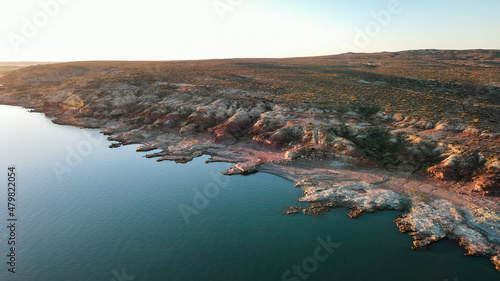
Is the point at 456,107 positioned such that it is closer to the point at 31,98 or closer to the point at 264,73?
the point at 264,73

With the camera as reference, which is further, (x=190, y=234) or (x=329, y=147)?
(x=329, y=147)

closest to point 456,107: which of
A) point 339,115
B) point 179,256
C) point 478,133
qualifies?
point 478,133

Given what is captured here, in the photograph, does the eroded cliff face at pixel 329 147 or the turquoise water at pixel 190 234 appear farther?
the eroded cliff face at pixel 329 147

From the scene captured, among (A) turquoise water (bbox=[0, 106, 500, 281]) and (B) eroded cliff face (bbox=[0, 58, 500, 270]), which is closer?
(A) turquoise water (bbox=[0, 106, 500, 281])
